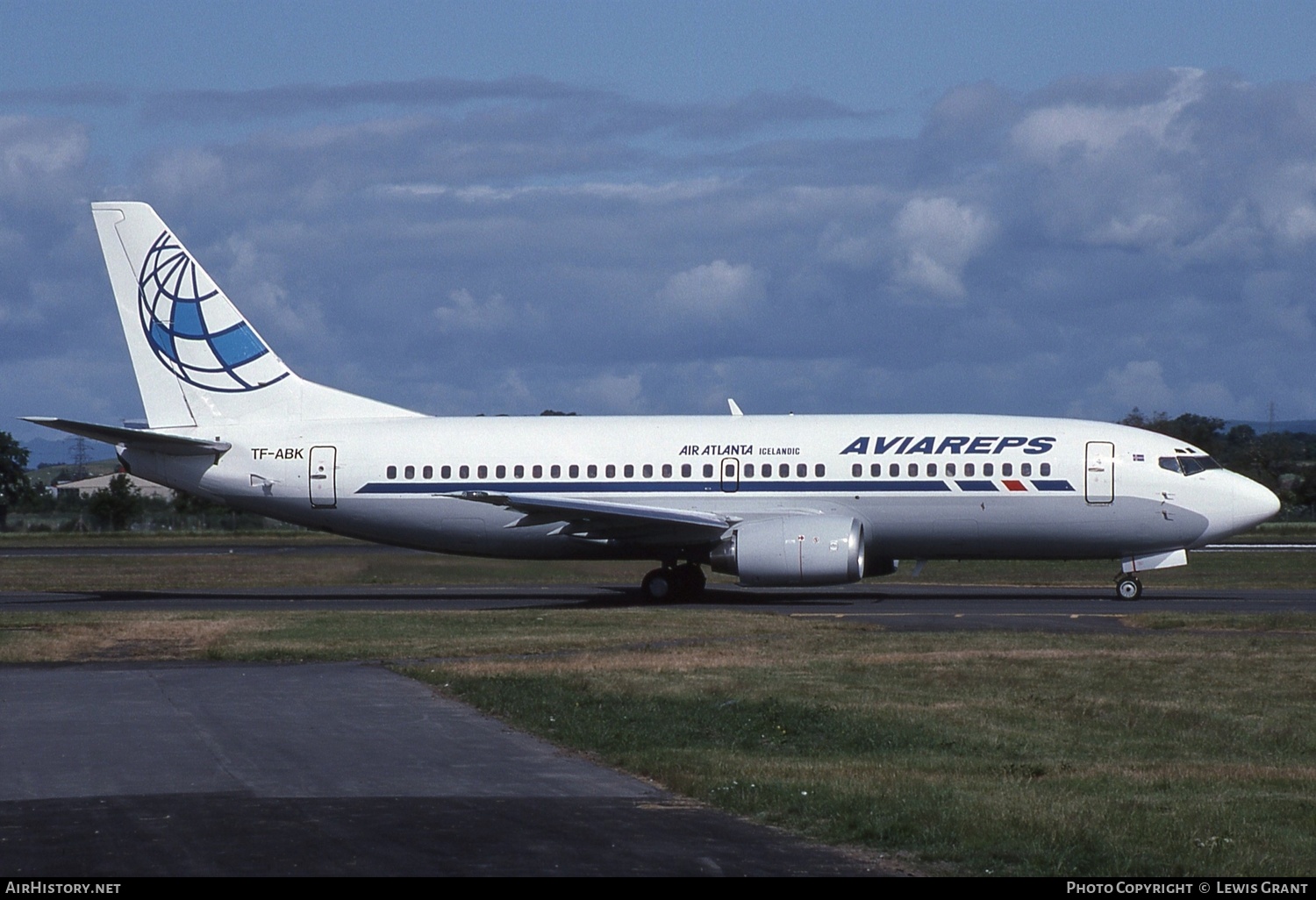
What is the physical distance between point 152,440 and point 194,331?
9.54ft

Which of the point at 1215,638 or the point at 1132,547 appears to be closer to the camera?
the point at 1215,638

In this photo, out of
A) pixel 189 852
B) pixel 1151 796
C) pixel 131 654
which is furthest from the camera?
pixel 131 654

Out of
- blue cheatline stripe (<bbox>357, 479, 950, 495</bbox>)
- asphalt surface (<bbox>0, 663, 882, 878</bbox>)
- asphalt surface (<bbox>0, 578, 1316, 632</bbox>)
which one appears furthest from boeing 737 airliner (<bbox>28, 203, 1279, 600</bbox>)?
asphalt surface (<bbox>0, 663, 882, 878</bbox>)

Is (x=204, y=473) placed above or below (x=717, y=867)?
above

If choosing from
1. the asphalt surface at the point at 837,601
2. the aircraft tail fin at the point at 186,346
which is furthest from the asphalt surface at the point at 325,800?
the aircraft tail fin at the point at 186,346

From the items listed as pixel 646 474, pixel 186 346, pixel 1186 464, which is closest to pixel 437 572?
pixel 646 474

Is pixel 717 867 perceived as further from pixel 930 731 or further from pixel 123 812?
pixel 930 731

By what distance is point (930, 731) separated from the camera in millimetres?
14852

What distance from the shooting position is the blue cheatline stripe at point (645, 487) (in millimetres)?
33031

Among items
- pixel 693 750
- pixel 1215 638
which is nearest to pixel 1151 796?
pixel 693 750

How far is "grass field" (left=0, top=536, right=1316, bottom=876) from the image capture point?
1016cm

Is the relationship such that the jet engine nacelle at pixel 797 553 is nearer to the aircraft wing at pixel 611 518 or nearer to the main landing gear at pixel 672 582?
the aircraft wing at pixel 611 518

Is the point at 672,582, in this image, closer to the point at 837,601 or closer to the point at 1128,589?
the point at 837,601
